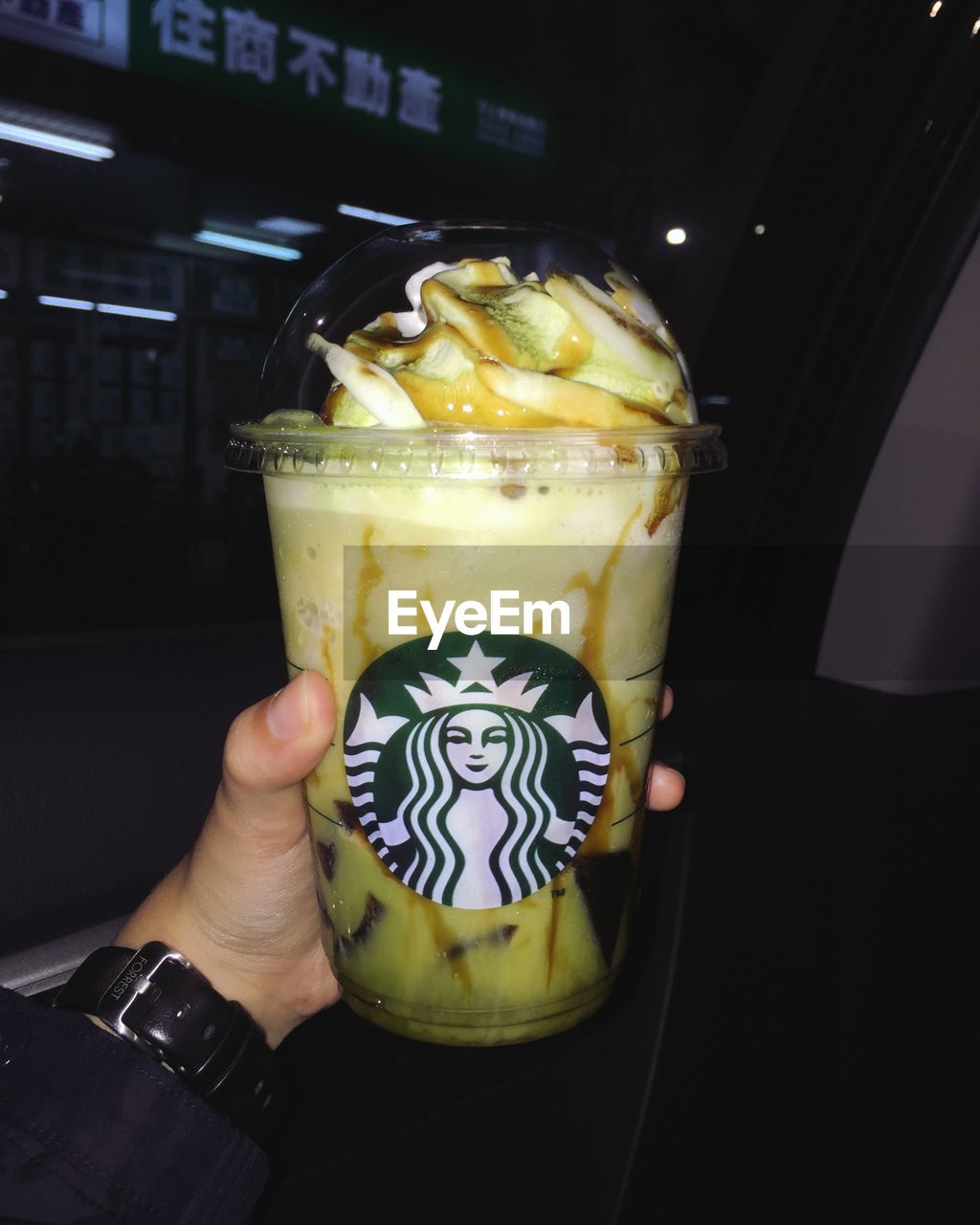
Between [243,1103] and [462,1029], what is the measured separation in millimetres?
367

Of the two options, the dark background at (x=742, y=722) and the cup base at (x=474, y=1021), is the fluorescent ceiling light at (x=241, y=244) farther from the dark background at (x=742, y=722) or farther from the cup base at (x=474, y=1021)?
the cup base at (x=474, y=1021)

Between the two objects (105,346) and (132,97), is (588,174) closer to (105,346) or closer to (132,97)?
(132,97)

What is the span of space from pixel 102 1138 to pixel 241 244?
8.47 feet

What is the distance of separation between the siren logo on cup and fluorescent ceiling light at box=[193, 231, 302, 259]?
7.57 ft

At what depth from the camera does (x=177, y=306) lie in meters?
2.69

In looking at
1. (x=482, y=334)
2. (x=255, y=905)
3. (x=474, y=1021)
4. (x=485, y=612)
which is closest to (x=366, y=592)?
(x=485, y=612)

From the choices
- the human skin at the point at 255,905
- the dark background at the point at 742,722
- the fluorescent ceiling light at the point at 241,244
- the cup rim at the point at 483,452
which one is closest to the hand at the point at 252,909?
the human skin at the point at 255,905

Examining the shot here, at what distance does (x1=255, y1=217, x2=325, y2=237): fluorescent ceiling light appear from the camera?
8.90 feet

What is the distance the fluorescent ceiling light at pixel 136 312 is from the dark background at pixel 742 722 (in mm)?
503

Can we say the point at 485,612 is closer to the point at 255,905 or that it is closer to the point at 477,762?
the point at 477,762

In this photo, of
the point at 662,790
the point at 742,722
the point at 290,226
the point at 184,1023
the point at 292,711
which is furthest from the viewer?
the point at 290,226

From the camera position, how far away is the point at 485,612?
0.76 meters

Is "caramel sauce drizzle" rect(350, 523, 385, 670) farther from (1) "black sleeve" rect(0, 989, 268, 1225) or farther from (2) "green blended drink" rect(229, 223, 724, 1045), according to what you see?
(1) "black sleeve" rect(0, 989, 268, 1225)

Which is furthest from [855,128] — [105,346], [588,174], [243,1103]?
[105,346]
